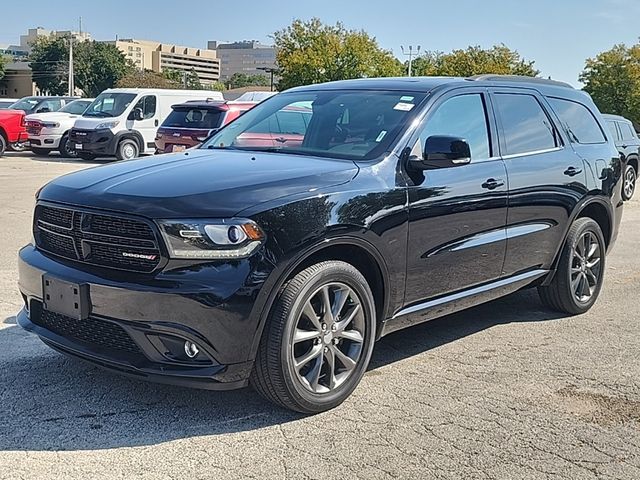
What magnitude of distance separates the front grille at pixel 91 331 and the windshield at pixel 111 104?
56.4 ft

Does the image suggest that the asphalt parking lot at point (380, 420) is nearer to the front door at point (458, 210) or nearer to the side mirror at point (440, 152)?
the front door at point (458, 210)

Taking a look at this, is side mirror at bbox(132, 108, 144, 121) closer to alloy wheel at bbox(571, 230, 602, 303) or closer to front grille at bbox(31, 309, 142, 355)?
alloy wheel at bbox(571, 230, 602, 303)

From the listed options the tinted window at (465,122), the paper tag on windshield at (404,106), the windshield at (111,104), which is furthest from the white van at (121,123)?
the paper tag on windshield at (404,106)

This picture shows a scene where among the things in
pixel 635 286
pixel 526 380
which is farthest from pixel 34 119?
pixel 526 380

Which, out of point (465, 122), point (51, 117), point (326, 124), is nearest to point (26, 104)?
point (51, 117)

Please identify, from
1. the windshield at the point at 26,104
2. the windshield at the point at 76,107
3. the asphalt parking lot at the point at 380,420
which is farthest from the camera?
the windshield at the point at 26,104

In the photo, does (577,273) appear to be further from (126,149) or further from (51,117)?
(51,117)

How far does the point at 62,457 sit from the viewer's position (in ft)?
11.5

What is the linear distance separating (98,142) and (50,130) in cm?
260

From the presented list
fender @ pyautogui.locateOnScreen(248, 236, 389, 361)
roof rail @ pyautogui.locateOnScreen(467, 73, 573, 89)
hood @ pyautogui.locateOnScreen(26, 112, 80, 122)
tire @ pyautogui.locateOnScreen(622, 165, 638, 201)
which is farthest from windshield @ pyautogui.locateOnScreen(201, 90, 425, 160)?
hood @ pyautogui.locateOnScreen(26, 112, 80, 122)

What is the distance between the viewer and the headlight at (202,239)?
11.9 ft

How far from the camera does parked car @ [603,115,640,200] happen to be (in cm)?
1669

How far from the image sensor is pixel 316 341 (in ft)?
13.3

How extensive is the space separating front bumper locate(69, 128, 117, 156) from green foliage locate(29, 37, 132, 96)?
71913mm
